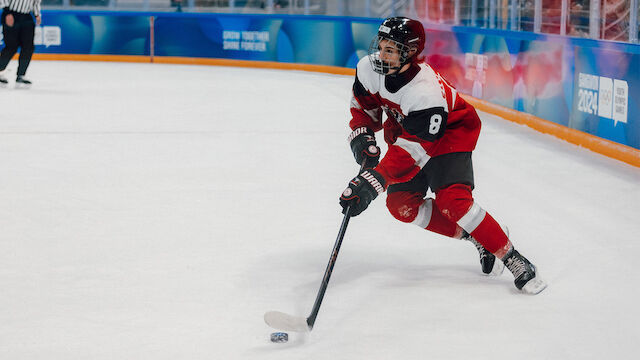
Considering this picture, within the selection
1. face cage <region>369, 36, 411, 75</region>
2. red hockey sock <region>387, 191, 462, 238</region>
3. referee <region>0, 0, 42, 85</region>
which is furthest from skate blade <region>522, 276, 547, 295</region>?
referee <region>0, 0, 42, 85</region>

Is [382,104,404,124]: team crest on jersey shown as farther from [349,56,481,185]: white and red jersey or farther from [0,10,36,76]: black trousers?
[0,10,36,76]: black trousers

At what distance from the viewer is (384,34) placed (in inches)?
142

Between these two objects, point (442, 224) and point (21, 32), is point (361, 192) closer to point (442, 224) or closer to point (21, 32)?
point (442, 224)

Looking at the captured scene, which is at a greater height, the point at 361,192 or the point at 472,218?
the point at 361,192

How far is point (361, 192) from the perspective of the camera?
354cm

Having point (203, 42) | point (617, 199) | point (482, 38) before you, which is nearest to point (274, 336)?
point (617, 199)

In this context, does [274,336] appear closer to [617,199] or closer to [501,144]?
[617,199]

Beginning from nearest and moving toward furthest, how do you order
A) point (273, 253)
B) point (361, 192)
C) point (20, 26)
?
point (361, 192), point (273, 253), point (20, 26)

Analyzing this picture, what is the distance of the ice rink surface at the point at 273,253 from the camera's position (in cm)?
333

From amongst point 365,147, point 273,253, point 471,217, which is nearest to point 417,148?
point 365,147

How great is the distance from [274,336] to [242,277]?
85cm

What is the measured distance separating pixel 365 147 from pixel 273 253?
92 centimetres

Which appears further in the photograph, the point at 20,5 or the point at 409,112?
the point at 20,5

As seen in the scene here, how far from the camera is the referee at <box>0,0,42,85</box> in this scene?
11.6m
